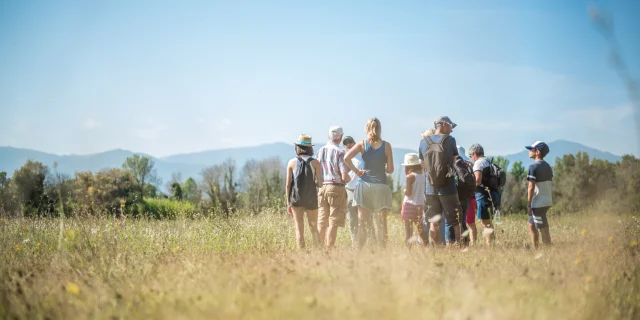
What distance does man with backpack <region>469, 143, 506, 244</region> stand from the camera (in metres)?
9.43

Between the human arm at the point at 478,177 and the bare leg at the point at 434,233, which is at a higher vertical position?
the human arm at the point at 478,177

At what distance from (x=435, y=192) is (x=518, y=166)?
160 ft

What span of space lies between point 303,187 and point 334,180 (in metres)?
0.56

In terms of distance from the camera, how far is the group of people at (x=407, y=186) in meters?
8.36

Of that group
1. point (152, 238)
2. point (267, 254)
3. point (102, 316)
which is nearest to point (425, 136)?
point (267, 254)

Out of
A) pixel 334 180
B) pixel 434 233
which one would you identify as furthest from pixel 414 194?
pixel 334 180

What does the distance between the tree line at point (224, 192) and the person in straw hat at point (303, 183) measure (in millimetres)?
1418

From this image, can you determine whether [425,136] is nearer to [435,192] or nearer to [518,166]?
[435,192]

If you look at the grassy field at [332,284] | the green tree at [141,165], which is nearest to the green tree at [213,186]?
the grassy field at [332,284]

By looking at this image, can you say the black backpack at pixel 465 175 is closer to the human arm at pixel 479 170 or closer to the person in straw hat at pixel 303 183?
the human arm at pixel 479 170

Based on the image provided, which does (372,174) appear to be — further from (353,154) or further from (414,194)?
(414,194)

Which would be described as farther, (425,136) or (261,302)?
A: (425,136)

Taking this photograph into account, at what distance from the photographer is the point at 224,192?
29922mm

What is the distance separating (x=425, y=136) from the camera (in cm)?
866
